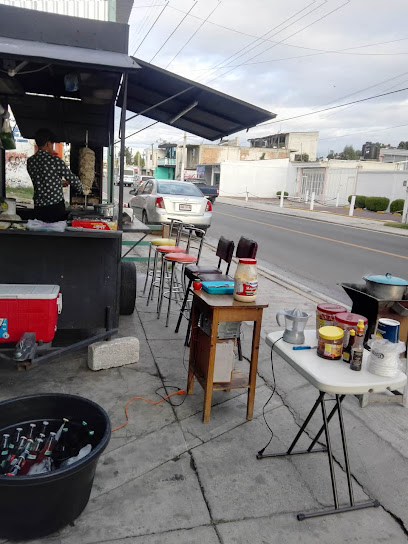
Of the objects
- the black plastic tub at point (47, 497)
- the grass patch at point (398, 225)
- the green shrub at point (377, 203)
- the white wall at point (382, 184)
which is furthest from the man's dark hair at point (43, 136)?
the green shrub at point (377, 203)

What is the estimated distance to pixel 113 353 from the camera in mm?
4238

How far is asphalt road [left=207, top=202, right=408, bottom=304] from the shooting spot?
9.49 meters

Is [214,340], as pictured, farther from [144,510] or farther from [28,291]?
[28,291]

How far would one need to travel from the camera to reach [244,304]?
325 centimetres

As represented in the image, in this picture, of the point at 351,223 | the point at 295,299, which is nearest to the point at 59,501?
the point at 295,299

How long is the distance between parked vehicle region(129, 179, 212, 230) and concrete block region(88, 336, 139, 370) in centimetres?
770

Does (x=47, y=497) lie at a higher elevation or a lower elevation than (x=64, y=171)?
lower

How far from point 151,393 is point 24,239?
1.83 m

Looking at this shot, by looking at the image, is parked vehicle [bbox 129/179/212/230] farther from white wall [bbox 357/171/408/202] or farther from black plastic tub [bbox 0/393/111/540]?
white wall [bbox 357/171/408/202]

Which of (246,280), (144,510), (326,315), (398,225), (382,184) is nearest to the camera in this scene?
(144,510)

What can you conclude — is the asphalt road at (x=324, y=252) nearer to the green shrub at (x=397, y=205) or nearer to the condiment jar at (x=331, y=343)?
the condiment jar at (x=331, y=343)

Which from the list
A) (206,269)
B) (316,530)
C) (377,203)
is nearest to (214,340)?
(316,530)

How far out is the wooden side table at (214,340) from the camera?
3.23 meters

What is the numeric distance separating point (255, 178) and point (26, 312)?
45683 mm
